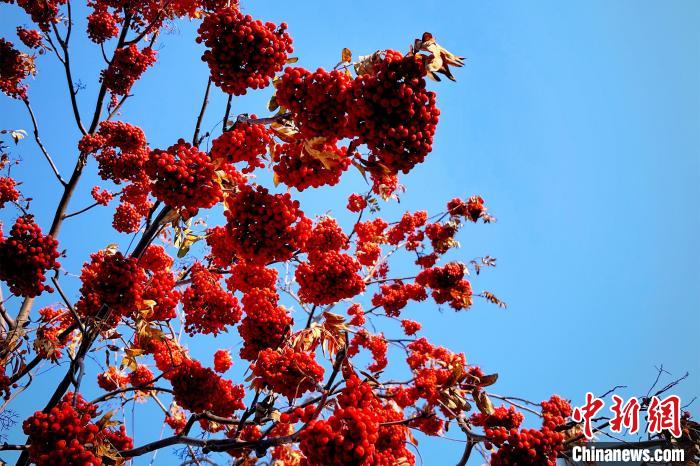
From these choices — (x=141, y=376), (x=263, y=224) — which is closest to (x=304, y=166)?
(x=263, y=224)

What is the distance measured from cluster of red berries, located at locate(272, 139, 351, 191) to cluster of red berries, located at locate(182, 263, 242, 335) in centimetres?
273

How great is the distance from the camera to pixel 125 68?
7.36 meters

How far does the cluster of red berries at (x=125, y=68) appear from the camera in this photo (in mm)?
7289

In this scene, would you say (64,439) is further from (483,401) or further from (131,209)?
(131,209)

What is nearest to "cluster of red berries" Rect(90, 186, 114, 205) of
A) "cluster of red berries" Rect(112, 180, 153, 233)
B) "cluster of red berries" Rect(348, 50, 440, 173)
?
"cluster of red berries" Rect(112, 180, 153, 233)

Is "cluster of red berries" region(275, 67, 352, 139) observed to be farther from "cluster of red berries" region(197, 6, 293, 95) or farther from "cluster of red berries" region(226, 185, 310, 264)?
"cluster of red berries" region(226, 185, 310, 264)

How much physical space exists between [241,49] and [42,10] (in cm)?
638

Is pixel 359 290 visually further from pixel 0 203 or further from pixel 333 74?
pixel 0 203

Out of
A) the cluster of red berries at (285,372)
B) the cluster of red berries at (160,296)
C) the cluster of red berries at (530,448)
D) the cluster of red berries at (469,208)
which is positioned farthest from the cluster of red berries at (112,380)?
the cluster of red berries at (469,208)

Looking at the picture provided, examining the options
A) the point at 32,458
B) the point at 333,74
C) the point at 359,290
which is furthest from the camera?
the point at 359,290

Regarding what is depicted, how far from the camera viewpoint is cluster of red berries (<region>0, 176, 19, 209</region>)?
24.0ft

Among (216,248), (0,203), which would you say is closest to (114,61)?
(0,203)

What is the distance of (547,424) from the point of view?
3.61 metres

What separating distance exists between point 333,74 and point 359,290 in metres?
3.31
